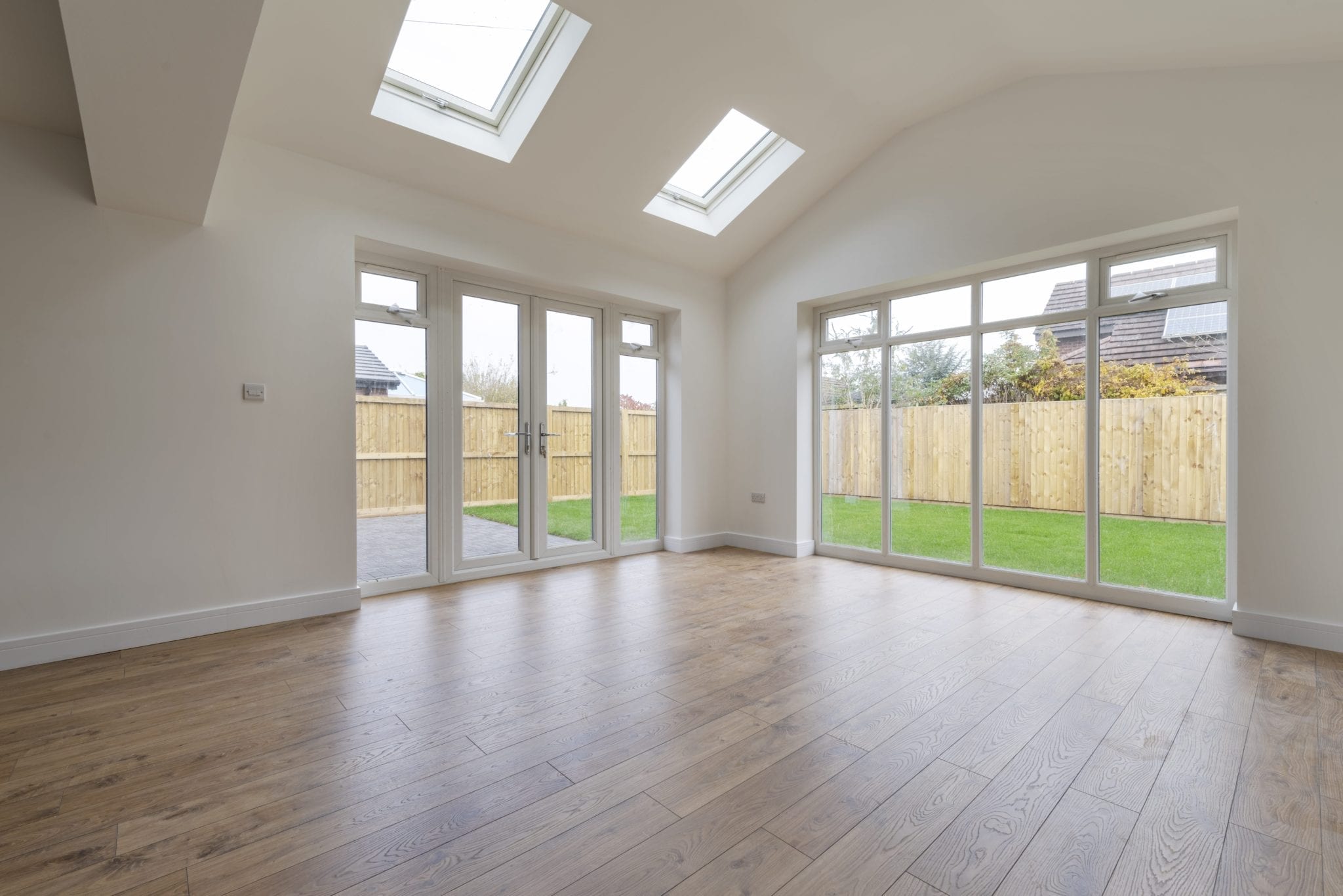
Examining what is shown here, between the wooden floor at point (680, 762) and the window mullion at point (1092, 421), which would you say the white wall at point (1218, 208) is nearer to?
the window mullion at point (1092, 421)

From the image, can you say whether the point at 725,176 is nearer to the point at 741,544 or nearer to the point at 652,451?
the point at 652,451

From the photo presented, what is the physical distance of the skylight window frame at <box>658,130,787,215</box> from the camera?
16.7ft

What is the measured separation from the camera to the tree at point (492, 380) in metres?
4.72

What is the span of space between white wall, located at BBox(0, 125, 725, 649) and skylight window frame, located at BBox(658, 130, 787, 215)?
2.08m

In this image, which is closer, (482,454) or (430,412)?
(430,412)

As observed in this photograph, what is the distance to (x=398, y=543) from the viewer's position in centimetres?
438

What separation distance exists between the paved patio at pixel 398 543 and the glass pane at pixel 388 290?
156cm

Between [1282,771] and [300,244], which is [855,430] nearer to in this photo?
[1282,771]

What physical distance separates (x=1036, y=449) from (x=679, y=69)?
3.67m

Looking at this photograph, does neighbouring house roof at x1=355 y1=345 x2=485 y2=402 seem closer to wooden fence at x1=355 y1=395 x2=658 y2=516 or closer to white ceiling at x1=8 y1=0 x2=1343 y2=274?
wooden fence at x1=355 y1=395 x2=658 y2=516

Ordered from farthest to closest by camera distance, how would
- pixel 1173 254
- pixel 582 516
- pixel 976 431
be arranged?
1. pixel 582 516
2. pixel 976 431
3. pixel 1173 254

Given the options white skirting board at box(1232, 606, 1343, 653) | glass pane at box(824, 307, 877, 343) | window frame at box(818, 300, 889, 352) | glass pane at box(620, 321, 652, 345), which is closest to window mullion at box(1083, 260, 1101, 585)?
white skirting board at box(1232, 606, 1343, 653)

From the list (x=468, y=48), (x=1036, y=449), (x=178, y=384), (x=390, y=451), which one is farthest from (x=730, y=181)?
(x=178, y=384)

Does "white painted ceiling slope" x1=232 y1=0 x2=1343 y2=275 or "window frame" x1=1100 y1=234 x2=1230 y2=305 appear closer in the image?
"white painted ceiling slope" x1=232 y1=0 x2=1343 y2=275
